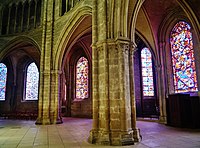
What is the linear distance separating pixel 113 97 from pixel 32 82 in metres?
17.3

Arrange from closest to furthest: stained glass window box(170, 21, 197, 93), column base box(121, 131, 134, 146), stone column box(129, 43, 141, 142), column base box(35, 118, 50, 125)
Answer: column base box(121, 131, 134, 146), stone column box(129, 43, 141, 142), stained glass window box(170, 21, 197, 93), column base box(35, 118, 50, 125)

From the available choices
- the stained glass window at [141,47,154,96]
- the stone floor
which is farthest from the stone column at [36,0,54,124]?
the stained glass window at [141,47,154,96]

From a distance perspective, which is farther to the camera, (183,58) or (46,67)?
(46,67)

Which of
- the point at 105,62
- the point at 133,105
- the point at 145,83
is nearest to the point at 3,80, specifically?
the point at 145,83

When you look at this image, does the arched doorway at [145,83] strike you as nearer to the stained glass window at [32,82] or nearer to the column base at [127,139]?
the column base at [127,139]

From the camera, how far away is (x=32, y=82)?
2162 cm

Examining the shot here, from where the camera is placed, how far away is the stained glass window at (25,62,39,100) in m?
21.3

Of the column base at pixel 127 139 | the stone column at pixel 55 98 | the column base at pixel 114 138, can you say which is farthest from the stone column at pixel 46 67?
the column base at pixel 127 139

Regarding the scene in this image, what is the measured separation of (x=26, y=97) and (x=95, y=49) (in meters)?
16.9

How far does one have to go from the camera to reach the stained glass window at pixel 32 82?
21.3 m

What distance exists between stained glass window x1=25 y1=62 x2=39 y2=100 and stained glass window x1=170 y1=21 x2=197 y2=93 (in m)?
15.5

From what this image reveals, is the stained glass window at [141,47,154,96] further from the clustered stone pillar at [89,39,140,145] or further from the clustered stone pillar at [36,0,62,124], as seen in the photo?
the clustered stone pillar at [89,39,140,145]

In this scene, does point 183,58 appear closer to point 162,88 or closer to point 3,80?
point 162,88

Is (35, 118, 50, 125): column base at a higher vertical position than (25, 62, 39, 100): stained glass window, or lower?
lower
